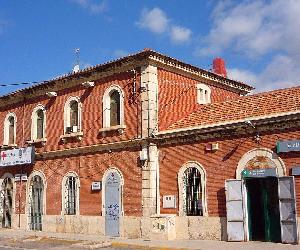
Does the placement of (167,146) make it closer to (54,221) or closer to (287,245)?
(287,245)

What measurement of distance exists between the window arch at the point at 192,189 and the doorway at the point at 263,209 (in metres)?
1.77

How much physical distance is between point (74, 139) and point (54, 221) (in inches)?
161

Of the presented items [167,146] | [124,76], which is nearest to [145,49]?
[124,76]

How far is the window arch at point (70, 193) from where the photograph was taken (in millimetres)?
20369

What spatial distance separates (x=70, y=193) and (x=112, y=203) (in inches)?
122

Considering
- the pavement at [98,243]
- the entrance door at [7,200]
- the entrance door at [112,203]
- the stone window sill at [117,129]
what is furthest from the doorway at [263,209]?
the entrance door at [7,200]

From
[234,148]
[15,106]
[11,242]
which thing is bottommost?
[11,242]

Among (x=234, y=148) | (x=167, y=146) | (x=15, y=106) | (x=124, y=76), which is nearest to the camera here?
(x=234, y=148)

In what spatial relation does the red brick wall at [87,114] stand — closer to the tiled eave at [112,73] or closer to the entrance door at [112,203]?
the tiled eave at [112,73]

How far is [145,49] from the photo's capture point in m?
18.0

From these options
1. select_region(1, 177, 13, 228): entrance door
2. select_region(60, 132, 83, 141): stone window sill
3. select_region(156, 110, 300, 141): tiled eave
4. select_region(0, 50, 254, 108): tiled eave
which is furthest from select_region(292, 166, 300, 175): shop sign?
select_region(1, 177, 13, 228): entrance door

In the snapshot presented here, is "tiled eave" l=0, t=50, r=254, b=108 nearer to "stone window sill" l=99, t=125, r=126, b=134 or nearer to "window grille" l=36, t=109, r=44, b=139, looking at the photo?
"window grille" l=36, t=109, r=44, b=139

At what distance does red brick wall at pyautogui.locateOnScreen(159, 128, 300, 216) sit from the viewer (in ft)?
47.7

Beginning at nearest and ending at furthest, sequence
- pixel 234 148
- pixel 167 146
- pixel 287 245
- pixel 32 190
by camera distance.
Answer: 1. pixel 287 245
2. pixel 234 148
3. pixel 167 146
4. pixel 32 190
